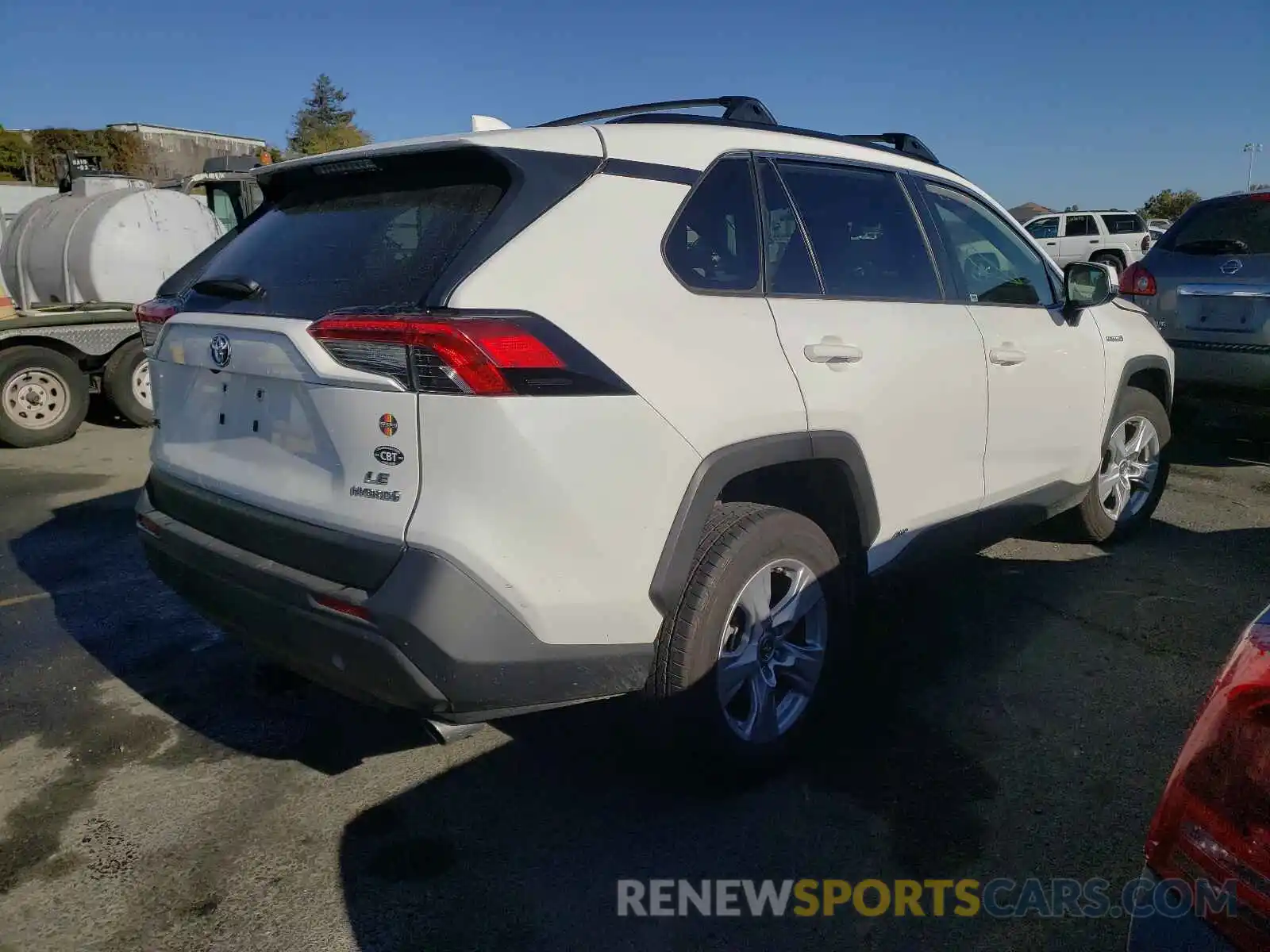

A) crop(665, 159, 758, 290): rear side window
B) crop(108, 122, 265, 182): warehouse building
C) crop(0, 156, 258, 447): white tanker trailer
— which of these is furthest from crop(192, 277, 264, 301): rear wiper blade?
crop(108, 122, 265, 182): warehouse building

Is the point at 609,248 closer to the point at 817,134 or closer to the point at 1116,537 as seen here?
the point at 817,134

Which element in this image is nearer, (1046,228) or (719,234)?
(719,234)

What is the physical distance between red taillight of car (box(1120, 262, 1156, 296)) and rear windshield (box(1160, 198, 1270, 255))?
9.0 inches

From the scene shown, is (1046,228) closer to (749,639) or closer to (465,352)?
(749,639)

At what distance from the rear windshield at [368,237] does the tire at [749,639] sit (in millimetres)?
1048

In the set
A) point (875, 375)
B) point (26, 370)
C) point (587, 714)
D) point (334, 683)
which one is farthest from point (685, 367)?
Result: point (26, 370)

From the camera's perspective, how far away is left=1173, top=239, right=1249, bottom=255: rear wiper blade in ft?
20.1

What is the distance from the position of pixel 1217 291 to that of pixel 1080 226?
18.4 meters

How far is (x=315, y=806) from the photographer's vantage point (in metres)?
2.75

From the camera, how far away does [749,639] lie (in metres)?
2.74

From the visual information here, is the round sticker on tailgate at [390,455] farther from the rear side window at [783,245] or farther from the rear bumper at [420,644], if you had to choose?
the rear side window at [783,245]

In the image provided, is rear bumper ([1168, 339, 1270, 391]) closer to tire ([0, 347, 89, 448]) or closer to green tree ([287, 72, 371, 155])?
tire ([0, 347, 89, 448])

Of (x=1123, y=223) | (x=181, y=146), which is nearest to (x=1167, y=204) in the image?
(x=1123, y=223)

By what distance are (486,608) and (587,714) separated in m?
1.33
